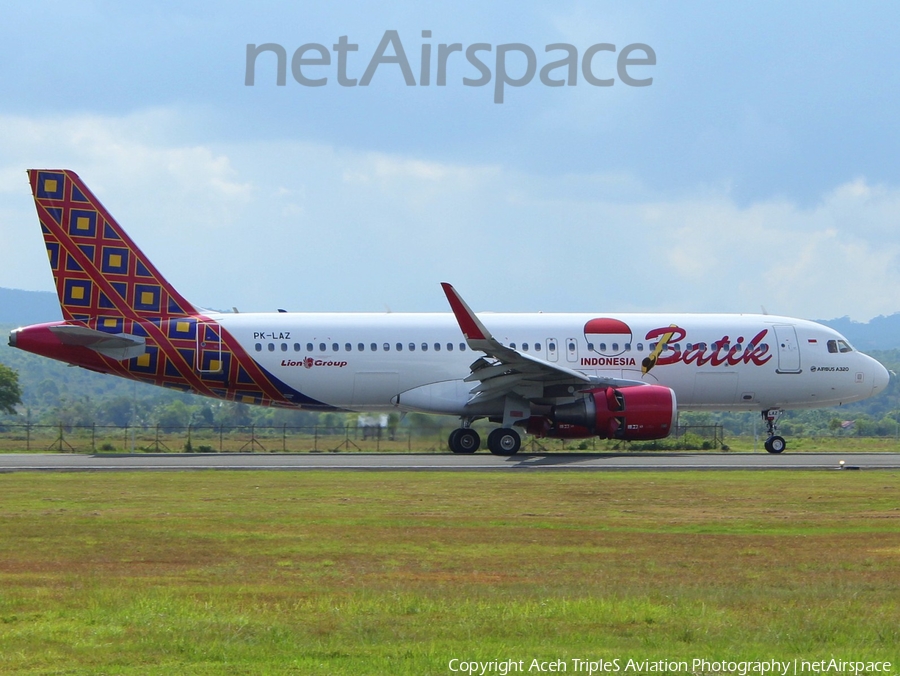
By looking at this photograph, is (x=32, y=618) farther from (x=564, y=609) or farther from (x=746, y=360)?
(x=746, y=360)

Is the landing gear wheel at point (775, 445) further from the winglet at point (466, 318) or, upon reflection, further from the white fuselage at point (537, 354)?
the winglet at point (466, 318)

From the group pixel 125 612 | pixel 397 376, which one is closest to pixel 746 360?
pixel 397 376

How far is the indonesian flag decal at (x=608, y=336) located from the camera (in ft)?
113

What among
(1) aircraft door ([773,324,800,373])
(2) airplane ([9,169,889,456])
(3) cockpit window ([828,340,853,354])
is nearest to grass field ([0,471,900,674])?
(2) airplane ([9,169,889,456])

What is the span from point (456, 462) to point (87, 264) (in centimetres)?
1266

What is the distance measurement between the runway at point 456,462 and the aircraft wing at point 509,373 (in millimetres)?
1811

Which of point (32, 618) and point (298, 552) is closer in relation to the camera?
point (32, 618)

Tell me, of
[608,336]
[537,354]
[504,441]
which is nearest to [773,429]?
[608,336]

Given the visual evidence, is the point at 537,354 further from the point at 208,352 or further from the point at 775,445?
the point at 208,352

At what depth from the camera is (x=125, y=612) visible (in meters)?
10.1

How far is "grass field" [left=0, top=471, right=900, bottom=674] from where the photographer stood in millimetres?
8930

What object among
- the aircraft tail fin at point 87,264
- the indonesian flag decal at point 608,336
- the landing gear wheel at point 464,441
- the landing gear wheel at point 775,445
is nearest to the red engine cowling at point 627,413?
the indonesian flag decal at point 608,336

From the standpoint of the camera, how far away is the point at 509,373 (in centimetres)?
3183

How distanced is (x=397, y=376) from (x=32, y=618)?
80.8 feet
